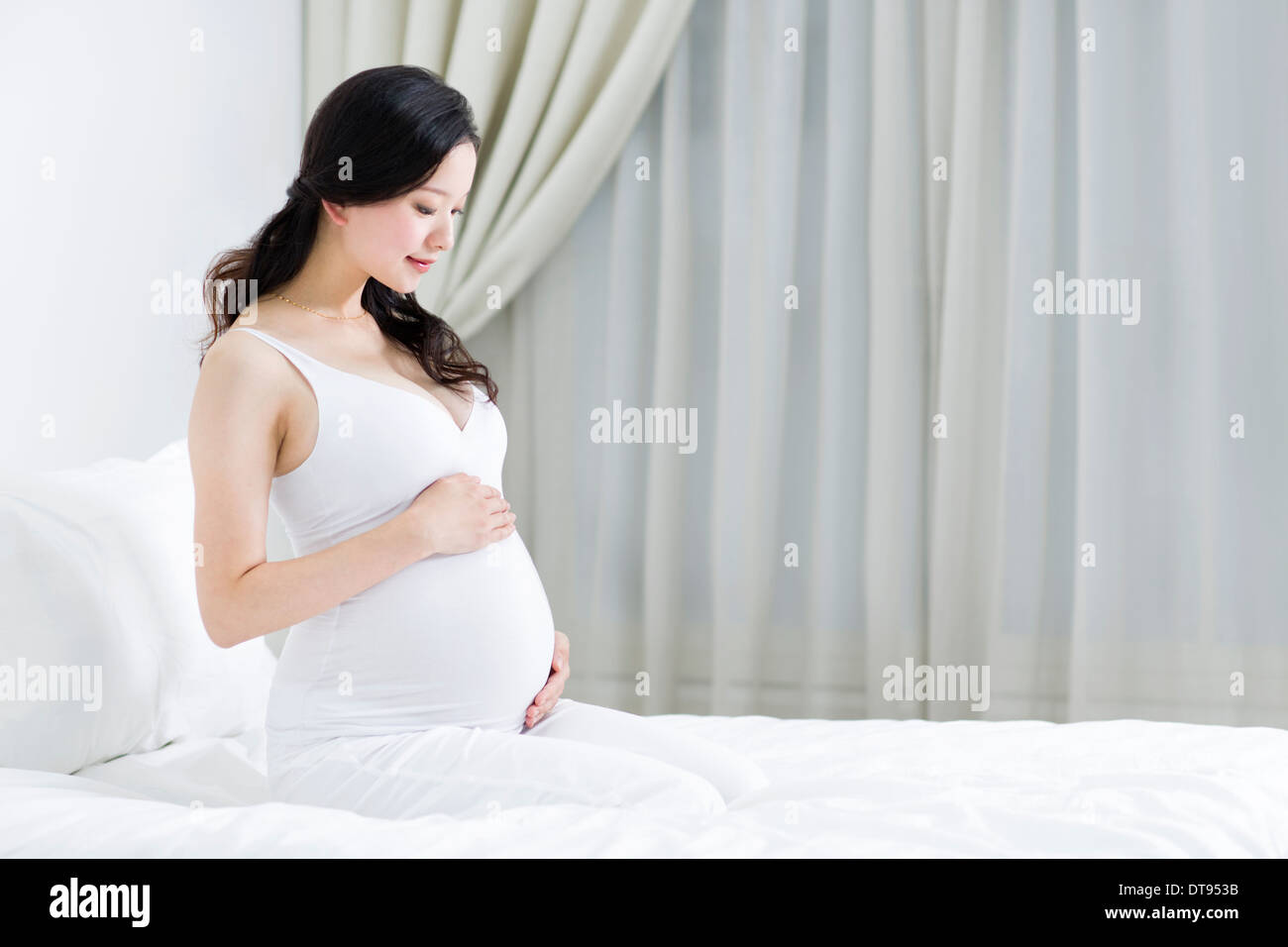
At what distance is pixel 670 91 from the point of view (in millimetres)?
2352

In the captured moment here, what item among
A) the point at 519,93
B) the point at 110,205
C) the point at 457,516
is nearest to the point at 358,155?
the point at 457,516

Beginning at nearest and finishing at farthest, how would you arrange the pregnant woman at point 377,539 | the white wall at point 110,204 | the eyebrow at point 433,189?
1. the pregnant woman at point 377,539
2. the eyebrow at point 433,189
3. the white wall at point 110,204

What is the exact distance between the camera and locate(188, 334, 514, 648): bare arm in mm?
1019

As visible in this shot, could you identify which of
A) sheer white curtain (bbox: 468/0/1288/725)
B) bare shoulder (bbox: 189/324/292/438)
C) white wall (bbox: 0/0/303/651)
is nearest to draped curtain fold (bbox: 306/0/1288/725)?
sheer white curtain (bbox: 468/0/1288/725)

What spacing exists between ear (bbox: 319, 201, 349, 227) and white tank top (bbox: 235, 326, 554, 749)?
0.16 meters

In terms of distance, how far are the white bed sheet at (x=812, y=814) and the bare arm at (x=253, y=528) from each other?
19cm

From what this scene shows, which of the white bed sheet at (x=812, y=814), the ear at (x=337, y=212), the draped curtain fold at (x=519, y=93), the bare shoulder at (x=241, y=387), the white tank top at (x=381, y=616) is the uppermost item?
the draped curtain fold at (x=519, y=93)

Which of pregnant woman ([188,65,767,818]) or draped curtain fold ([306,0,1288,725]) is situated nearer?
pregnant woman ([188,65,767,818])

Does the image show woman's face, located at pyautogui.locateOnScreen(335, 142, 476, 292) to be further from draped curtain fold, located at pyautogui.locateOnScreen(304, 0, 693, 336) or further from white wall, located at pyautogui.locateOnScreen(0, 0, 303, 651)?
draped curtain fold, located at pyautogui.locateOnScreen(304, 0, 693, 336)

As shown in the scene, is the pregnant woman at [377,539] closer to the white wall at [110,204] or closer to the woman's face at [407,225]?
the woman's face at [407,225]

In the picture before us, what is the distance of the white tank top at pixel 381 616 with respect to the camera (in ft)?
3.53

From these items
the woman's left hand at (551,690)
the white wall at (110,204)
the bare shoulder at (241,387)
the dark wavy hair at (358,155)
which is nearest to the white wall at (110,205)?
the white wall at (110,204)

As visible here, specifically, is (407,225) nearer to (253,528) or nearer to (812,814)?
(253,528)

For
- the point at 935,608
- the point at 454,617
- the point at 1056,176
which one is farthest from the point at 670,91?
the point at 454,617
